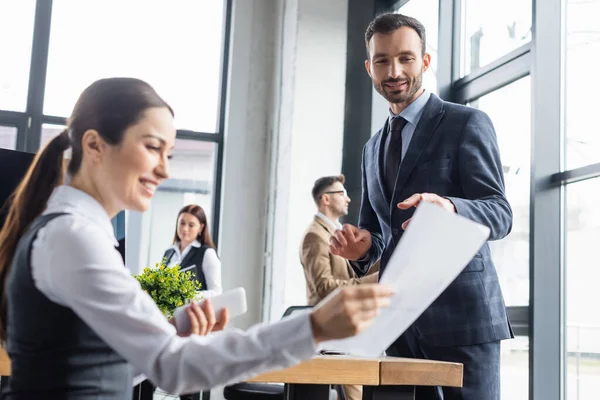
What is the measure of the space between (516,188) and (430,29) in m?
1.71

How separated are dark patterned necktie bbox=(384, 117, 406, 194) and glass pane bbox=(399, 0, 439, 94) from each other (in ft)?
9.08

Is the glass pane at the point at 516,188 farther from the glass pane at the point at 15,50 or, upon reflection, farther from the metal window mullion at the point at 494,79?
the glass pane at the point at 15,50

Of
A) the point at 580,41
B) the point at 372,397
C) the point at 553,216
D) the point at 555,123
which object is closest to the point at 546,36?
the point at 580,41

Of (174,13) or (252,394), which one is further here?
(174,13)

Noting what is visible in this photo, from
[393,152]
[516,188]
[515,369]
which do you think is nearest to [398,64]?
[393,152]

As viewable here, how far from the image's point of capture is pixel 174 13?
21.6ft

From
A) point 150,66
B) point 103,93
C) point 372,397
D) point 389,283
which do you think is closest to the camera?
point 389,283

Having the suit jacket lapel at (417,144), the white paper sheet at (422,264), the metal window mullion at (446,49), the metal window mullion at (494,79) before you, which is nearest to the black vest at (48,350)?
the white paper sheet at (422,264)

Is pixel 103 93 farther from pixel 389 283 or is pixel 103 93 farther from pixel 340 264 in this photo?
pixel 340 264

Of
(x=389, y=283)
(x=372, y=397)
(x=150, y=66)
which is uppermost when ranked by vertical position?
(x=150, y=66)

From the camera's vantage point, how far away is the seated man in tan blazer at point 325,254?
4.41m

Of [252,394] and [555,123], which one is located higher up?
[555,123]

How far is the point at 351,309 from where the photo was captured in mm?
982

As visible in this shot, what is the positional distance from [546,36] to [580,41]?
0.17 meters
